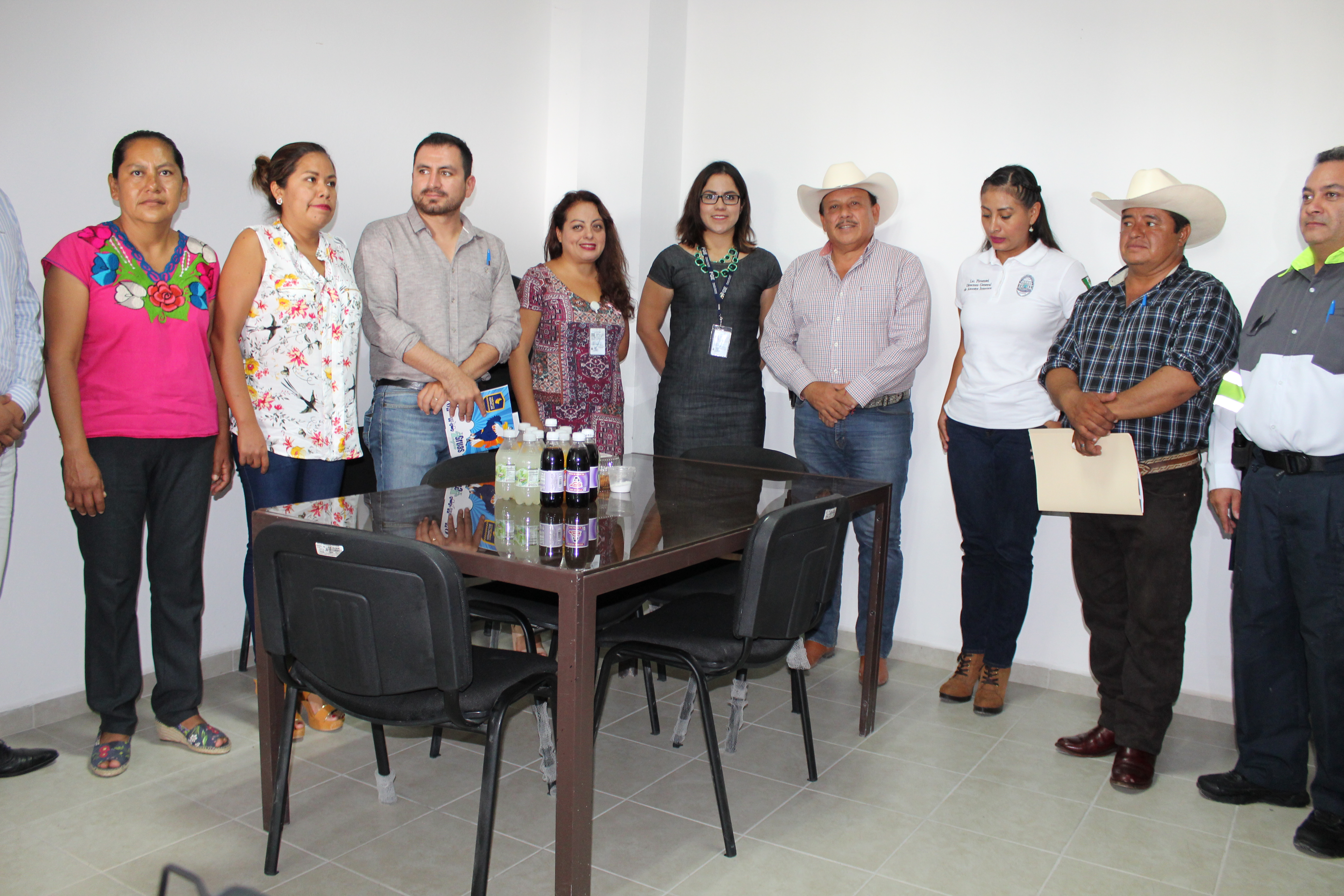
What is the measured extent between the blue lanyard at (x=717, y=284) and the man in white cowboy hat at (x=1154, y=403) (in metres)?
1.40

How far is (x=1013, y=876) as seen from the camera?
89.5 inches

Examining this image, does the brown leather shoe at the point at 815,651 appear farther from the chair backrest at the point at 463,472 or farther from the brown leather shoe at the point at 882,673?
the chair backrest at the point at 463,472

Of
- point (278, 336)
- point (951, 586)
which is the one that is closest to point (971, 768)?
point (951, 586)

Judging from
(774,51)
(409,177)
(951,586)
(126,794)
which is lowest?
(126,794)

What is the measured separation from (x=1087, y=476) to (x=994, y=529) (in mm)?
601

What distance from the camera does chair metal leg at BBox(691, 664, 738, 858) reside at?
7.52ft

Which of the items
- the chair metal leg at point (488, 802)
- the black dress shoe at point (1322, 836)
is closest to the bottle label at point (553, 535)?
the chair metal leg at point (488, 802)

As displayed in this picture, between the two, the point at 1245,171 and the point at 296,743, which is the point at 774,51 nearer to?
the point at 1245,171

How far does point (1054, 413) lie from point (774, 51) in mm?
2126

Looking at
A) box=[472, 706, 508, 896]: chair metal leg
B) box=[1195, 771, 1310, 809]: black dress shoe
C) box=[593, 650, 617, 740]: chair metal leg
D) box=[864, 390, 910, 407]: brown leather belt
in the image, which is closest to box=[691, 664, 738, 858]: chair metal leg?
box=[593, 650, 617, 740]: chair metal leg

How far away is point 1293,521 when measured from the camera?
8.20ft

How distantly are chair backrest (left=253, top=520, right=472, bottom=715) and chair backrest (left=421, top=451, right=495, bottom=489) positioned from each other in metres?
0.81

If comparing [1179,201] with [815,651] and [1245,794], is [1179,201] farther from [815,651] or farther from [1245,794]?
[815,651]

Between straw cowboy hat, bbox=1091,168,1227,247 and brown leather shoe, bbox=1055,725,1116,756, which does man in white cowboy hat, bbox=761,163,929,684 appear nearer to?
brown leather shoe, bbox=1055,725,1116,756
